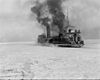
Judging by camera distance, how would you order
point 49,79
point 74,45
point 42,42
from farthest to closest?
point 42,42
point 74,45
point 49,79

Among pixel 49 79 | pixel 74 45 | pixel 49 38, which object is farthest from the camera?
pixel 49 38

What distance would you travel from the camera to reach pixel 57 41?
3231 inches

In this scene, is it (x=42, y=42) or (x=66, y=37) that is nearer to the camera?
(x=66, y=37)

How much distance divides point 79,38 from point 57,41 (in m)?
11.5

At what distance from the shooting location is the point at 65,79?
12.2 m

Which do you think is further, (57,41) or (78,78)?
(57,41)

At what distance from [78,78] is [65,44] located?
64.3 meters

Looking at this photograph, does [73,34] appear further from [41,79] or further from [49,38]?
[41,79]

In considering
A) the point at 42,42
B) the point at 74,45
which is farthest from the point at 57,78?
the point at 42,42

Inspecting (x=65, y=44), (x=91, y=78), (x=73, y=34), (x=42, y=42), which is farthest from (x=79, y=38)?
(x=91, y=78)

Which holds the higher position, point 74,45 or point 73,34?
point 73,34

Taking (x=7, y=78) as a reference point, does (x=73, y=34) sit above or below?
above

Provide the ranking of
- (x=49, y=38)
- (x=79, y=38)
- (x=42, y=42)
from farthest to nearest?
(x=42, y=42)
(x=49, y=38)
(x=79, y=38)

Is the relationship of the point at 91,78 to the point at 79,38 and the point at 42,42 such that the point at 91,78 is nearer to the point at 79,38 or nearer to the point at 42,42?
the point at 79,38
